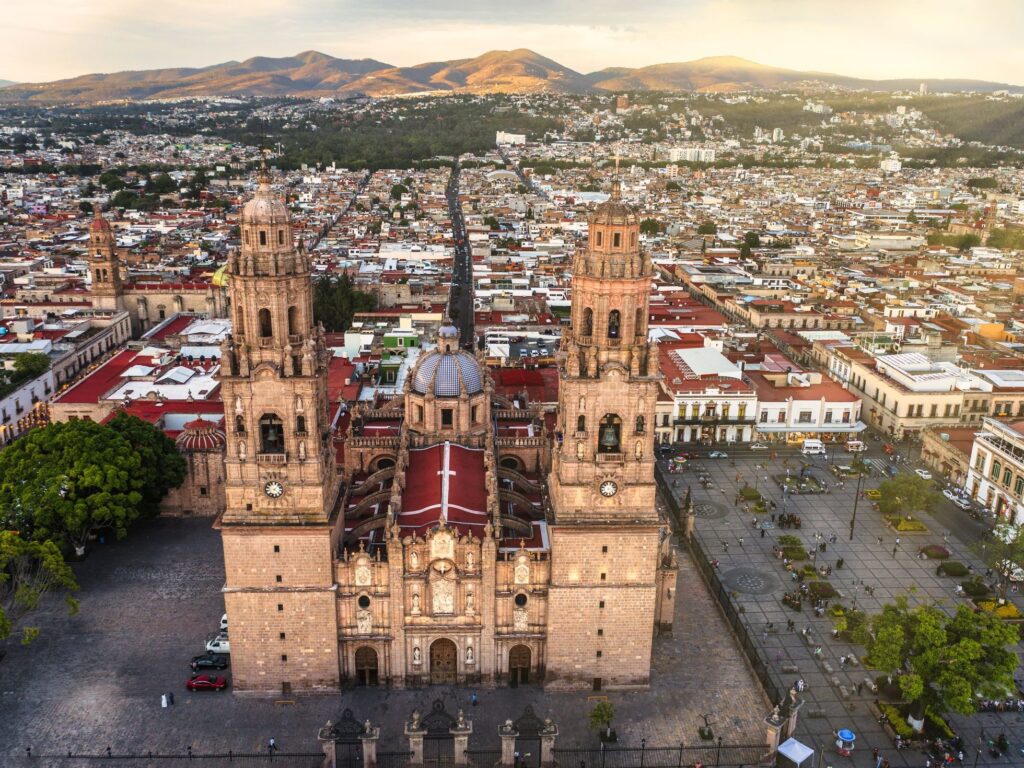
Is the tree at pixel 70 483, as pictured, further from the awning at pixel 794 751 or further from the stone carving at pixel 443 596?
the awning at pixel 794 751

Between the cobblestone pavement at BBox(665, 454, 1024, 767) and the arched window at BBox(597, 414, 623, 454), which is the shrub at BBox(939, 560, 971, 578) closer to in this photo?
the cobblestone pavement at BBox(665, 454, 1024, 767)

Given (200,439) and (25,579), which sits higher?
(200,439)

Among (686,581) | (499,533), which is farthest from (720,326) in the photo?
(499,533)

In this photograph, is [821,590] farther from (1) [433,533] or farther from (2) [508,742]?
(1) [433,533]

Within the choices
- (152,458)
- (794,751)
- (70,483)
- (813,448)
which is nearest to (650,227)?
(813,448)

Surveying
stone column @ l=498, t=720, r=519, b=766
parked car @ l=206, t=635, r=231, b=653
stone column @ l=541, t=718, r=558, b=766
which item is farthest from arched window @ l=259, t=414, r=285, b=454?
stone column @ l=541, t=718, r=558, b=766

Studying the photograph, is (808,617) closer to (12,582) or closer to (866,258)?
(12,582)

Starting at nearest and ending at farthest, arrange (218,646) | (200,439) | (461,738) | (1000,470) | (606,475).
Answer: (461,738) → (606,475) → (218,646) → (200,439) → (1000,470)
